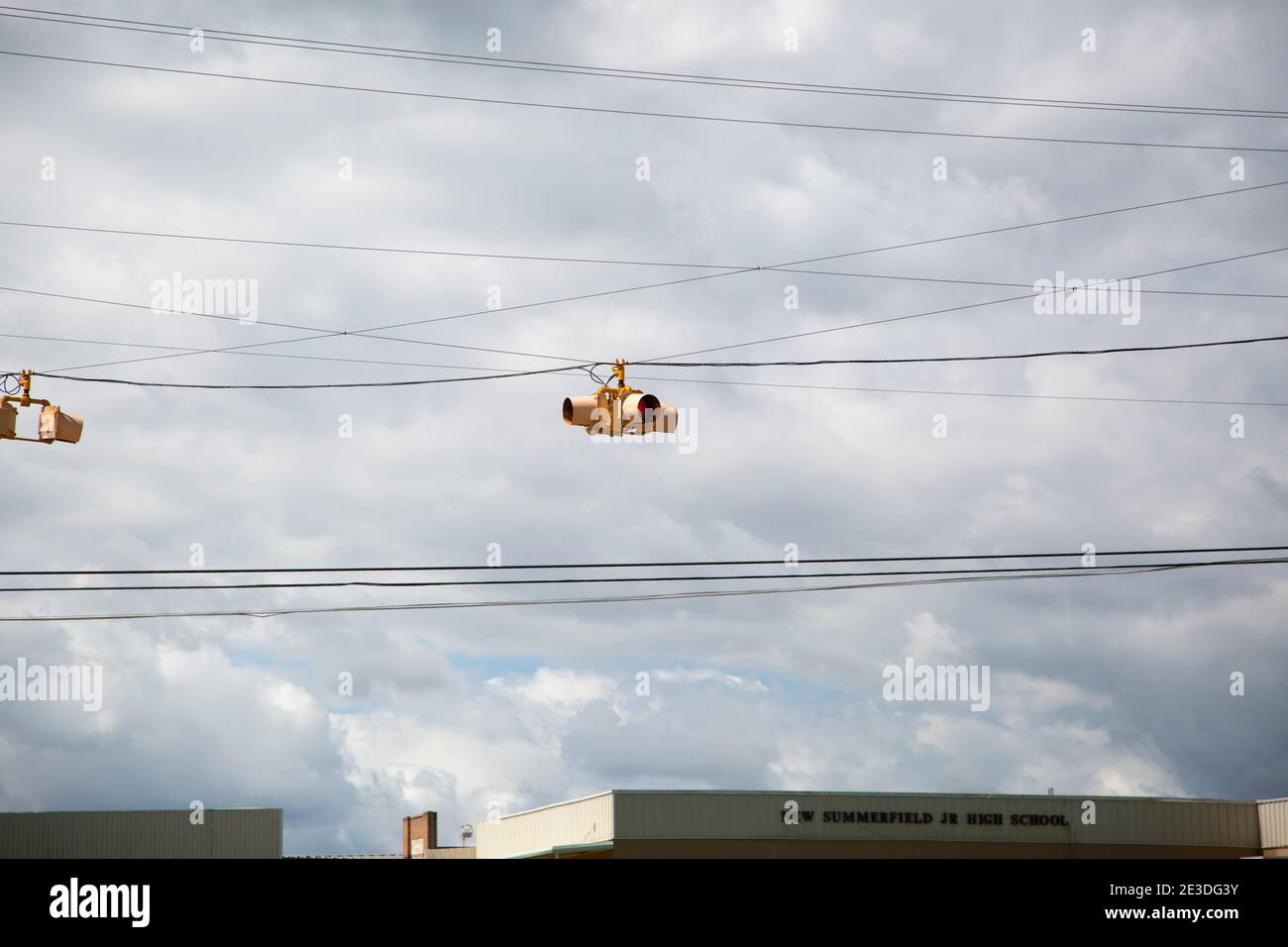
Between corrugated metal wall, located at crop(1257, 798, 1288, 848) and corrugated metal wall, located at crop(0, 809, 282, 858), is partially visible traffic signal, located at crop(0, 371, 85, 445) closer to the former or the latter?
corrugated metal wall, located at crop(0, 809, 282, 858)

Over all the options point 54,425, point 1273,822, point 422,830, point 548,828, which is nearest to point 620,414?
point 54,425

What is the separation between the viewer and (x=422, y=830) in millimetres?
67625

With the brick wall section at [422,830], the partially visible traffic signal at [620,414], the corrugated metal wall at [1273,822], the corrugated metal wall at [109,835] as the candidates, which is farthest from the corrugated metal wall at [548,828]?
the partially visible traffic signal at [620,414]

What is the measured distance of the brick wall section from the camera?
66625 millimetres

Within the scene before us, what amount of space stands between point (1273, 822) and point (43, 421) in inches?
1595

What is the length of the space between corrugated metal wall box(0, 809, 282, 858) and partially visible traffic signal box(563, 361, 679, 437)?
107 ft

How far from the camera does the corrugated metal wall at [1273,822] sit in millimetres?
44719

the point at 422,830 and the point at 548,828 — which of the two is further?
the point at 422,830

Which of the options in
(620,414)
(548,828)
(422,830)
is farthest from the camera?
(422,830)

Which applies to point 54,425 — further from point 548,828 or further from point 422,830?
point 422,830

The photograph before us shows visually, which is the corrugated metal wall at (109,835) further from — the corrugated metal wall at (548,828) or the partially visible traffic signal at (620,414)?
the partially visible traffic signal at (620,414)
